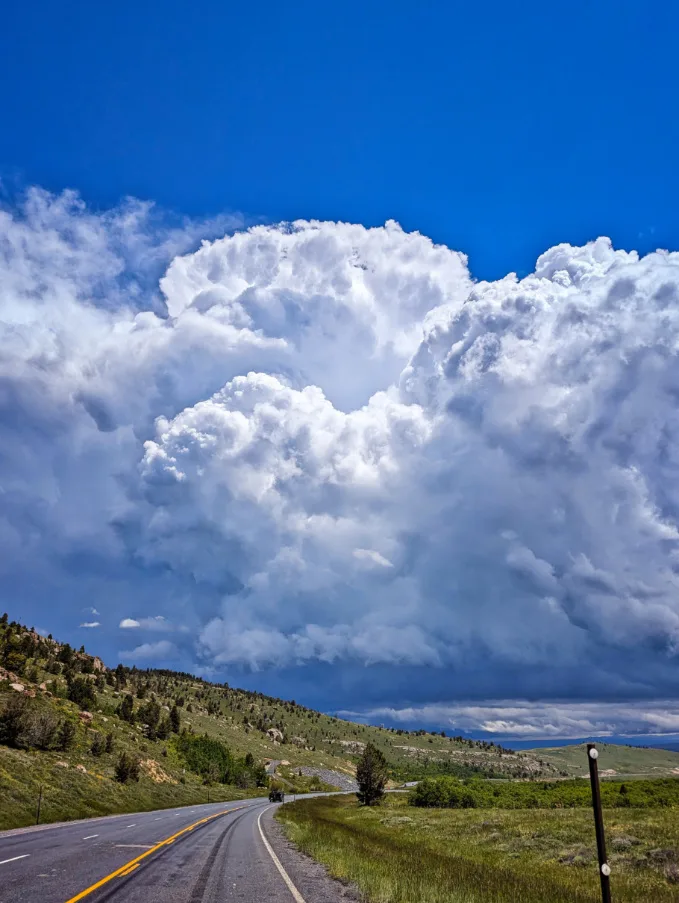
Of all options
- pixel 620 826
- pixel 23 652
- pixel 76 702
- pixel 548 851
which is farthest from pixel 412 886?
pixel 23 652

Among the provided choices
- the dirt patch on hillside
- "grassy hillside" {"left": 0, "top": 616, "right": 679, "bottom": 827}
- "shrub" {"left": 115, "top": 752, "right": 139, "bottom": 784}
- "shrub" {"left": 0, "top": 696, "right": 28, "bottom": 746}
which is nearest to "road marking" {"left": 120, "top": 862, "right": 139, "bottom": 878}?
"grassy hillside" {"left": 0, "top": 616, "right": 679, "bottom": 827}

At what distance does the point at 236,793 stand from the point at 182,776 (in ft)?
65.0

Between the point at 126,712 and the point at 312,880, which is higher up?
the point at 126,712

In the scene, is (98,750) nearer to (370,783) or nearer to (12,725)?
(12,725)

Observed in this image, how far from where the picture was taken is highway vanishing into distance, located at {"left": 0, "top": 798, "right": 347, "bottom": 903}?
1387cm

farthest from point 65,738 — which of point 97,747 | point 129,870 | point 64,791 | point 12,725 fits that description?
point 129,870

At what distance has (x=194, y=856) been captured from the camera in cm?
2203

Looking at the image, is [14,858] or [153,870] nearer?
[153,870]

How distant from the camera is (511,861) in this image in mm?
29500

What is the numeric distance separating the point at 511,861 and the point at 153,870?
19.8 meters

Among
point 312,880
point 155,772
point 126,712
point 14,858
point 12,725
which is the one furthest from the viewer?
point 126,712

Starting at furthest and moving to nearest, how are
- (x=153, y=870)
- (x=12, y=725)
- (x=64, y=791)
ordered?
(x=12, y=725) < (x=64, y=791) < (x=153, y=870)

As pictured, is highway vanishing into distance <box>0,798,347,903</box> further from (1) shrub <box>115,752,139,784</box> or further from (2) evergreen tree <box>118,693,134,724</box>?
(2) evergreen tree <box>118,693,134,724</box>

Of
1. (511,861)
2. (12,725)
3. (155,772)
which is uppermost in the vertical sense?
(12,725)
